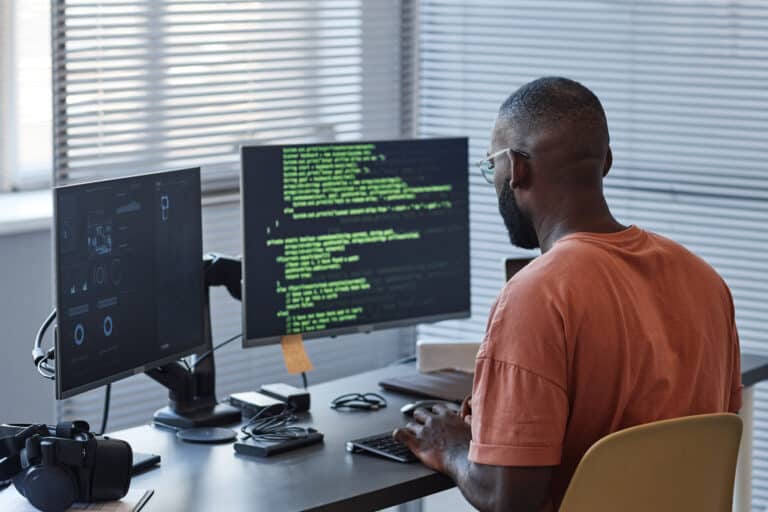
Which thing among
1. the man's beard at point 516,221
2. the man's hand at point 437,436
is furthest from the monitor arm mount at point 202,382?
the man's beard at point 516,221

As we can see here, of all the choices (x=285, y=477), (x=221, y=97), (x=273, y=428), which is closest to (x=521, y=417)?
(x=285, y=477)

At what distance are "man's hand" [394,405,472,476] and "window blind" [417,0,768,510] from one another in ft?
4.46

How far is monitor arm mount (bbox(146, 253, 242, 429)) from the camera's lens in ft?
8.06

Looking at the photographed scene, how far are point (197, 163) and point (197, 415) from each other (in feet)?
3.58

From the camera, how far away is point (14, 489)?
2.01 m

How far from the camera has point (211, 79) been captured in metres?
3.36

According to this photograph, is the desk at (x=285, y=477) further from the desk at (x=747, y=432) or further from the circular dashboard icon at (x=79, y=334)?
the desk at (x=747, y=432)

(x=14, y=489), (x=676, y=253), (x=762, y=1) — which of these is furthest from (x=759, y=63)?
(x=14, y=489)

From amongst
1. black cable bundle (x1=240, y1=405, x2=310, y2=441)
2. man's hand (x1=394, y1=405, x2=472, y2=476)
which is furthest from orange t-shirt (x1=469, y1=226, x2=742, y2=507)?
black cable bundle (x1=240, y1=405, x2=310, y2=441)

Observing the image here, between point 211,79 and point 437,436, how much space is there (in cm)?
154

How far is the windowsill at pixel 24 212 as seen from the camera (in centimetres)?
291

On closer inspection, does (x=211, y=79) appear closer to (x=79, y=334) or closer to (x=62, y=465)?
(x=79, y=334)

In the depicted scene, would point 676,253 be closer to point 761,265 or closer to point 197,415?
point 197,415

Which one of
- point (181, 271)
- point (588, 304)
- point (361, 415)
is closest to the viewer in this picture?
point (588, 304)
